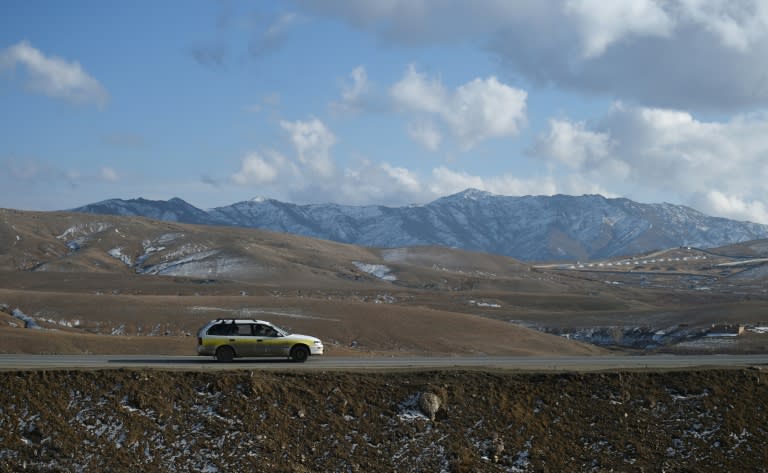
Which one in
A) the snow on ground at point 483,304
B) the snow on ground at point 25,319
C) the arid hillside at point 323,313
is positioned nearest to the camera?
the arid hillside at point 323,313

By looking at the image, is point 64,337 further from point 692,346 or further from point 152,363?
point 692,346

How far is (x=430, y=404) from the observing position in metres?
21.5

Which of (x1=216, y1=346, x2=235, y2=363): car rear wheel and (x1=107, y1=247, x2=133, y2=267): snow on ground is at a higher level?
(x1=107, y1=247, x2=133, y2=267): snow on ground

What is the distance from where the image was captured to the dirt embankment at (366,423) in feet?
63.6

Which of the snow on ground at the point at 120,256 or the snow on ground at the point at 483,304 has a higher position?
the snow on ground at the point at 120,256

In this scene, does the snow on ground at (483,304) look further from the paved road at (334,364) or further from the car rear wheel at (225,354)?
the car rear wheel at (225,354)

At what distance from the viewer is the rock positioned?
2139 centimetres

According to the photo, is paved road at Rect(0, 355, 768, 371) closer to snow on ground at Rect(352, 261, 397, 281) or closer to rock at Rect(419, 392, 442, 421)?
rock at Rect(419, 392, 442, 421)

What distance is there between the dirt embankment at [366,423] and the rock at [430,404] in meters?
0.03

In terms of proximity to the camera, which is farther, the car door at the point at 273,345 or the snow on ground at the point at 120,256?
the snow on ground at the point at 120,256

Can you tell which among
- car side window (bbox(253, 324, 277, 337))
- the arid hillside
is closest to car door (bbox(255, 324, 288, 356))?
car side window (bbox(253, 324, 277, 337))

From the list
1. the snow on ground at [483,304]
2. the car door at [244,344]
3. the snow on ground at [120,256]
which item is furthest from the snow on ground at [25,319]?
the snow on ground at [120,256]

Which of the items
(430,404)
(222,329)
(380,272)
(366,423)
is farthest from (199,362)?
(380,272)

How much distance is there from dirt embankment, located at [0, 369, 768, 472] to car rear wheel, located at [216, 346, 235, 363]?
606 cm
